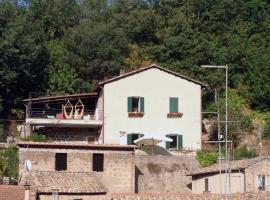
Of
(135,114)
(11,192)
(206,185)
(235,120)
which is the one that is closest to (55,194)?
(11,192)

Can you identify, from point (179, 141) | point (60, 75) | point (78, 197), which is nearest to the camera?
point (78, 197)

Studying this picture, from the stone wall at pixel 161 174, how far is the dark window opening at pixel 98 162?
2.46 m

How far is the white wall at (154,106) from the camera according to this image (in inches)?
2205

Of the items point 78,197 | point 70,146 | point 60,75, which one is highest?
point 60,75

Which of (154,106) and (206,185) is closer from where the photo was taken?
(206,185)

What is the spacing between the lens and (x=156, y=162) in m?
47.8

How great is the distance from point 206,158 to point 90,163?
9.85 m

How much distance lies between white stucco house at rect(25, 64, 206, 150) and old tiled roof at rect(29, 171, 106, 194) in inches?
511

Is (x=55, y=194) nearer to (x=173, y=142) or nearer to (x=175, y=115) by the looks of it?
(x=173, y=142)

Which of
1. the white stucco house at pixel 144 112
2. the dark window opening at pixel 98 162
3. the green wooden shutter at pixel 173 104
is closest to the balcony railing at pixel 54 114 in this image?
the white stucco house at pixel 144 112

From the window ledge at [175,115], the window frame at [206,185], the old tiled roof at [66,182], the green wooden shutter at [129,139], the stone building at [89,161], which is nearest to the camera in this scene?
the old tiled roof at [66,182]

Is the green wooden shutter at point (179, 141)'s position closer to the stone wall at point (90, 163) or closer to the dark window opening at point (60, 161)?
the stone wall at point (90, 163)

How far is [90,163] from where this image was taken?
45.1m

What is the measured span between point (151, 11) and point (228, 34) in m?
7.27
